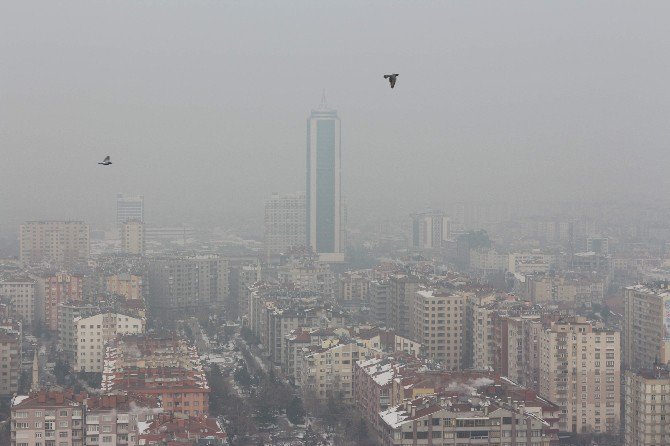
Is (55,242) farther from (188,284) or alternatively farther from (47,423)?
(47,423)

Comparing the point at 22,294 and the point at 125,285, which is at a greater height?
the point at 125,285

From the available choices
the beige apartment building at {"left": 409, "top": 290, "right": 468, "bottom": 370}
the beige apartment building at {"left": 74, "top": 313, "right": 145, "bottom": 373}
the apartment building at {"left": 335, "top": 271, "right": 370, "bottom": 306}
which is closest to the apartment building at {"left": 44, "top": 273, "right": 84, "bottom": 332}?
the beige apartment building at {"left": 74, "top": 313, "right": 145, "bottom": 373}

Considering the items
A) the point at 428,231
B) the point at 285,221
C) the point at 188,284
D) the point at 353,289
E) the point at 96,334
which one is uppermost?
the point at 285,221

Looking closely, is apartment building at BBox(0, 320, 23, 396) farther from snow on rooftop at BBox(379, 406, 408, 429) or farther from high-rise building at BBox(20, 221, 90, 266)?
high-rise building at BBox(20, 221, 90, 266)

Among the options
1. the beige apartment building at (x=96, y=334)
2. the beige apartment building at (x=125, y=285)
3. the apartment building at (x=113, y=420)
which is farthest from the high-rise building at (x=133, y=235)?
the apartment building at (x=113, y=420)

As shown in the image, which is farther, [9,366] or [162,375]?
[9,366]

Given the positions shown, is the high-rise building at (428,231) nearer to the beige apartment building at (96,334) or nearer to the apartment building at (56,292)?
the apartment building at (56,292)

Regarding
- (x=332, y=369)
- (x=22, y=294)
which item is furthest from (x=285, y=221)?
(x=332, y=369)

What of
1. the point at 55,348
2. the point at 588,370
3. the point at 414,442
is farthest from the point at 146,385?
the point at 55,348
